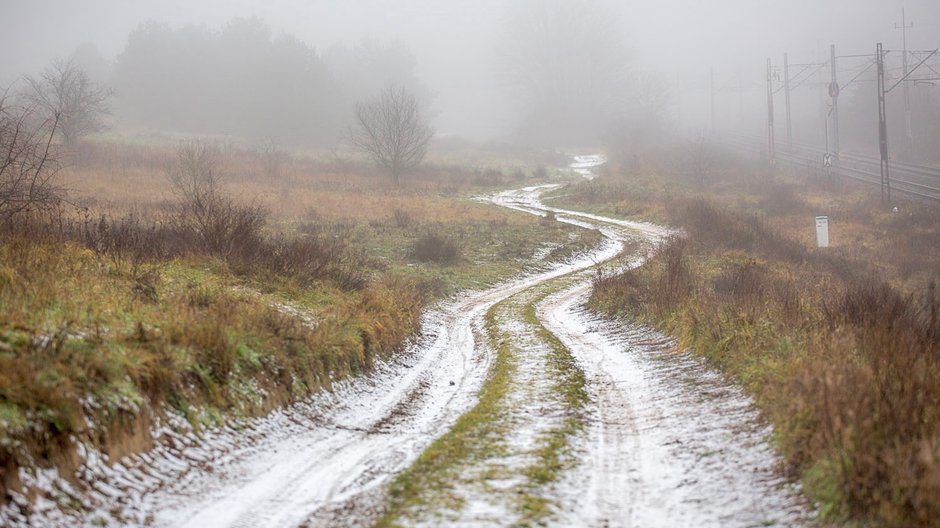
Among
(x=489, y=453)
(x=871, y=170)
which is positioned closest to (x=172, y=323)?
(x=489, y=453)

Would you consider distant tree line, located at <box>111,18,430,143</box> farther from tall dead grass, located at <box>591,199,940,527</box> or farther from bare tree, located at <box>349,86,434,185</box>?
tall dead grass, located at <box>591,199,940,527</box>

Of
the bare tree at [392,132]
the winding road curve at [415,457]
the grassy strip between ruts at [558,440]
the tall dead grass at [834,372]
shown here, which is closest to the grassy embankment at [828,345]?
the tall dead grass at [834,372]

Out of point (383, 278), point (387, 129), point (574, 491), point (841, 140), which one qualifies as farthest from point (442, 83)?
point (574, 491)

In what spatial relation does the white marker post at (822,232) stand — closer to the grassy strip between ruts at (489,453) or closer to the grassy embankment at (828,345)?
the grassy embankment at (828,345)

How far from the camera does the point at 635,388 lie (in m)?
9.68

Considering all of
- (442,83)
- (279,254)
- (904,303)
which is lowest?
(904,303)

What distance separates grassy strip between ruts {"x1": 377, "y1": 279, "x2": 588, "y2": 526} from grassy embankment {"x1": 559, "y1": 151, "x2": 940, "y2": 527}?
2015 mm

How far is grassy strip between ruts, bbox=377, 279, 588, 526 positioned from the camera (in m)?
5.54

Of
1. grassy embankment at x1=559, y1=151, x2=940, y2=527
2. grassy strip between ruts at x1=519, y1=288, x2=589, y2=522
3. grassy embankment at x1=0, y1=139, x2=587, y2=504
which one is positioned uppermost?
grassy embankment at x1=0, y1=139, x2=587, y2=504

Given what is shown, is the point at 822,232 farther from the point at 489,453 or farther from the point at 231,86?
the point at 231,86

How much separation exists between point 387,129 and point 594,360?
37082 millimetres

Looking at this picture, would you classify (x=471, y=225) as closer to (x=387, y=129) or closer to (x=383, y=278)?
(x=383, y=278)

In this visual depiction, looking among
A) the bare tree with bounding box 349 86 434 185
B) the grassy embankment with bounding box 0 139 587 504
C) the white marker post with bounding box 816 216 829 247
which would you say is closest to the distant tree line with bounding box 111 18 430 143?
the bare tree with bounding box 349 86 434 185

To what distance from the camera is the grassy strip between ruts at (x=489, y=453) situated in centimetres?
554
